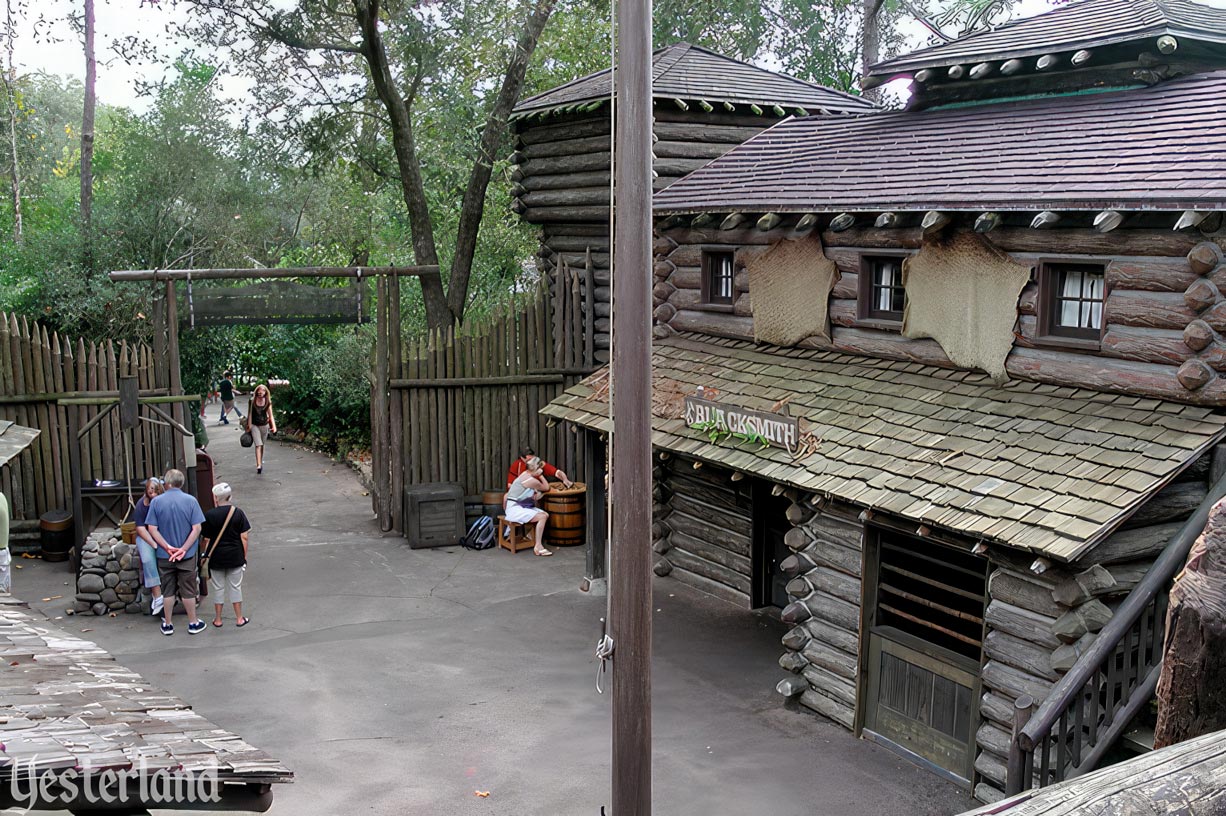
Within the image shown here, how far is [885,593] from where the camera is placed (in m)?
10.1

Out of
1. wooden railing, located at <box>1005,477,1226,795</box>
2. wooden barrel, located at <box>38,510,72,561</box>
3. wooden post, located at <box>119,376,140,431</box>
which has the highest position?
wooden post, located at <box>119,376,140,431</box>

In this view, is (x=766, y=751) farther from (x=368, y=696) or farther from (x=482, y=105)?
(x=482, y=105)

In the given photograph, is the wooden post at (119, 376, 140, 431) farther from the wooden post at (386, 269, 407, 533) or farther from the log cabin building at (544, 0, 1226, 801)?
the log cabin building at (544, 0, 1226, 801)

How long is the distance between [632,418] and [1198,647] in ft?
11.7

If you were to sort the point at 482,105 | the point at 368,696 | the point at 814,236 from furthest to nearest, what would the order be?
the point at 482,105 → the point at 814,236 → the point at 368,696

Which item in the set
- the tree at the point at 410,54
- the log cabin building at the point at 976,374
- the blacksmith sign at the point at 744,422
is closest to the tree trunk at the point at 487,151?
the tree at the point at 410,54

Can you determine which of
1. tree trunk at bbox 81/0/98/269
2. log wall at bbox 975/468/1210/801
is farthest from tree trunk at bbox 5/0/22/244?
log wall at bbox 975/468/1210/801

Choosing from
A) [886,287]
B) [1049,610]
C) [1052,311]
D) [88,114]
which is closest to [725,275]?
[886,287]

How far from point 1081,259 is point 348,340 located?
17.6 meters

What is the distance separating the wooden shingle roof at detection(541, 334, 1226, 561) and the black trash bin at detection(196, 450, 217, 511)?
22.1 feet

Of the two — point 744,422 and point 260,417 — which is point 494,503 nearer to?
point 260,417

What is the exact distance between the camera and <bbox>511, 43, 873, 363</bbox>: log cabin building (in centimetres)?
1653

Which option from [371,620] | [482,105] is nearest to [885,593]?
[371,620]

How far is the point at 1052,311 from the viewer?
973 cm
